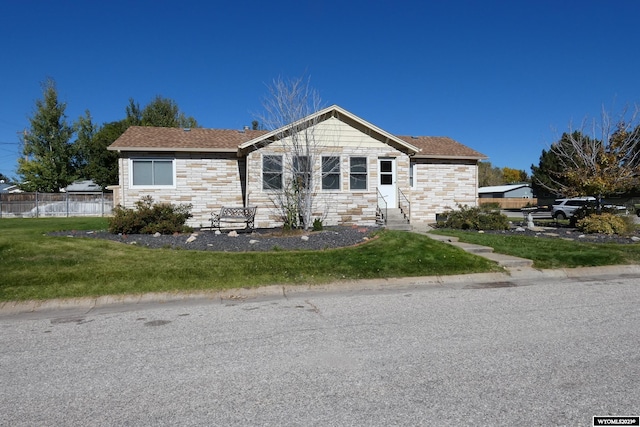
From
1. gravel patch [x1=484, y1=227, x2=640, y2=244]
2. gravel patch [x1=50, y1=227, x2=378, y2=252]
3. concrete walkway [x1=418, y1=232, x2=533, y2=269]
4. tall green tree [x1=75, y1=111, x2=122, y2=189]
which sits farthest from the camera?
tall green tree [x1=75, y1=111, x2=122, y2=189]

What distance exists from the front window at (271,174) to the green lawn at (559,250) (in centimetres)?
759

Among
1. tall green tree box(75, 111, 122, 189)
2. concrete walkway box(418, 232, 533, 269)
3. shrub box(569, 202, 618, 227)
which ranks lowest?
concrete walkway box(418, 232, 533, 269)

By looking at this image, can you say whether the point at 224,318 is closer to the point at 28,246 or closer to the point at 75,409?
the point at 75,409

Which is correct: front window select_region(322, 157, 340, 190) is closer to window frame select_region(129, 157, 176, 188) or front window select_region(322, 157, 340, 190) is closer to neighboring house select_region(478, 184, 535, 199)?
window frame select_region(129, 157, 176, 188)

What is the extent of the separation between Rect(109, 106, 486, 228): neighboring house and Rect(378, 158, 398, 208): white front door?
4 cm

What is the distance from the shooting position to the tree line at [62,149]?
36.4 m

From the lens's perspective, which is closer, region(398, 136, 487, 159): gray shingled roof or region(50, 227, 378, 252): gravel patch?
region(50, 227, 378, 252): gravel patch

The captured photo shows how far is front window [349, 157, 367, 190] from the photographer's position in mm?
18109

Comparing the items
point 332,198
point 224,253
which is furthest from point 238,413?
point 332,198

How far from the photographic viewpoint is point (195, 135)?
800 inches

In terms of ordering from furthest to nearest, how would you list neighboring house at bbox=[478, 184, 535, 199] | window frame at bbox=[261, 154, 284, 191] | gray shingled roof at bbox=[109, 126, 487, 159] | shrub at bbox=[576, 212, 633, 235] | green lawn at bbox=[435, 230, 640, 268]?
neighboring house at bbox=[478, 184, 535, 199] < gray shingled roof at bbox=[109, 126, 487, 159] < window frame at bbox=[261, 154, 284, 191] < shrub at bbox=[576, 212, 633, 235] < green lawn at bbox=[435, 230, 640, 268]

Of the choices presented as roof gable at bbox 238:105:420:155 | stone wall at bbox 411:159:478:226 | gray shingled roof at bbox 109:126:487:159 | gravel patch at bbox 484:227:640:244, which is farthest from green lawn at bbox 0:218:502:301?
stone wall at bbox 411:159:478:226

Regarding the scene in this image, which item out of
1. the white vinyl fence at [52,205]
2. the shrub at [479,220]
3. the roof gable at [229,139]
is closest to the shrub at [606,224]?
the shrub at [479,220]

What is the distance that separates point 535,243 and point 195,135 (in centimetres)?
1514
